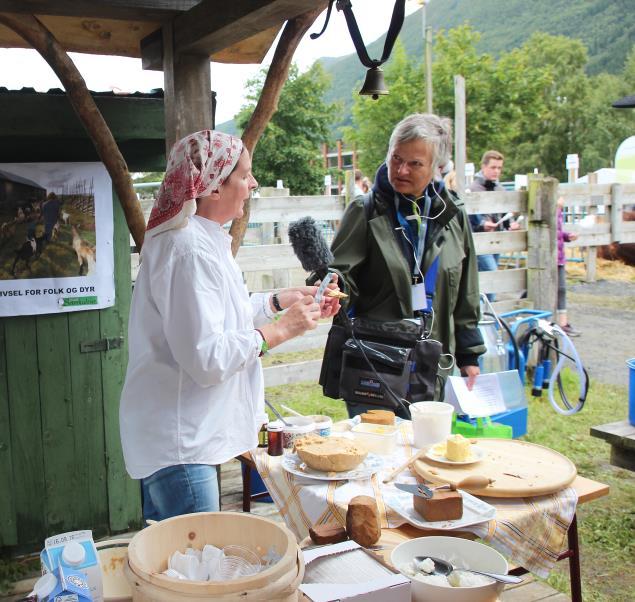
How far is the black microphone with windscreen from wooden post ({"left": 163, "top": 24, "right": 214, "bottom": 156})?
2.67 ft

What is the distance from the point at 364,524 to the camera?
5.76ft

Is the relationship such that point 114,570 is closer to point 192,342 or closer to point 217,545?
point 217,545

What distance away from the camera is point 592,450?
18.4ft

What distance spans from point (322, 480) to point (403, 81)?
119 feet

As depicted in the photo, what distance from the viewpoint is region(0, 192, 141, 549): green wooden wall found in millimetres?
3682

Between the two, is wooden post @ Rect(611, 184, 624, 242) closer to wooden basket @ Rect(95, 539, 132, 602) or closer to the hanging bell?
the hanging bell

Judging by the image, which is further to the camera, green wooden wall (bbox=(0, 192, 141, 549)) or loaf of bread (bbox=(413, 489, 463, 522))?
green wooden wall (bbox=(0, 192, 141, 549))

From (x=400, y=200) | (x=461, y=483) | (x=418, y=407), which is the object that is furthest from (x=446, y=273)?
(x=461, y=483)

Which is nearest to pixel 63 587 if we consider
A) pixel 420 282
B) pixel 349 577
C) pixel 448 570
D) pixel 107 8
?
pixel 349 577

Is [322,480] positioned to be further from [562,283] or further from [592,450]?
[562,283]

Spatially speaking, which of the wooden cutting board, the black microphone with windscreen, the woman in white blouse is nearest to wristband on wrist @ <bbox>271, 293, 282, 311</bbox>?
the black microphone with windscreen

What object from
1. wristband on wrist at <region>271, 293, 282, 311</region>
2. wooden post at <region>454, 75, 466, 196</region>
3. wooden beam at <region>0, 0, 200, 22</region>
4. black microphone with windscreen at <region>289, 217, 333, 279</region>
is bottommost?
wristband on wrist at <region>271, 293, 282, 311</region>

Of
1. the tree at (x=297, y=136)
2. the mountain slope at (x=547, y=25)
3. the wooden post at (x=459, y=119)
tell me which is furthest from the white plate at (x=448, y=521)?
the mountain slope at (x=547, y=25)

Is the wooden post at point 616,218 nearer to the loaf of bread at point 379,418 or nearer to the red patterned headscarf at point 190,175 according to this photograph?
the loaf of bread at point 379,418
